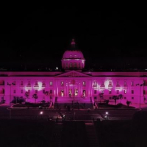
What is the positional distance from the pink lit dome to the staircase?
151 ft

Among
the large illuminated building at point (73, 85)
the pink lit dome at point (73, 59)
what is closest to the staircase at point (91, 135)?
the large illuminated building at point (73, 85)

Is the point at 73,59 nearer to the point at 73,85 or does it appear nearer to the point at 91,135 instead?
the point at 73,85

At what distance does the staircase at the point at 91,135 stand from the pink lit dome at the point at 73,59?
151ft

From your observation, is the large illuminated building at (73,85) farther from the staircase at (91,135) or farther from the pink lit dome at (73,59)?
the staircase at (91,135)

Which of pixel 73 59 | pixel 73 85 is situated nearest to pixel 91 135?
pixel 73 85

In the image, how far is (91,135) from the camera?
146 feet

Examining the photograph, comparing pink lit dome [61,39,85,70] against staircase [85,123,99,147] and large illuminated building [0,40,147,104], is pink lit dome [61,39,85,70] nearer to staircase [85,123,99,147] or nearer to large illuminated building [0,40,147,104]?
large illuminated building [0,40,147,104]

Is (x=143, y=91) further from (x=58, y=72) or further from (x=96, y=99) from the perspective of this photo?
(x=58, y=72)

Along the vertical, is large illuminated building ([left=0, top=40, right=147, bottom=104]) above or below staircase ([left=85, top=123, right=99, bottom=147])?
above

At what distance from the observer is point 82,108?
6925cm

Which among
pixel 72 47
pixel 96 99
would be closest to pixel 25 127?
pixel 96 99

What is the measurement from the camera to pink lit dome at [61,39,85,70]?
309 feet

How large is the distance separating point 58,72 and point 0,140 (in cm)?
4799

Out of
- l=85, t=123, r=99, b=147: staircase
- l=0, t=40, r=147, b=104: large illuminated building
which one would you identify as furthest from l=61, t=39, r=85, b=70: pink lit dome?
l=85, t=123, r=99, b=147: staircase
